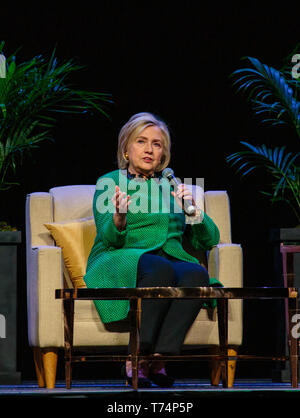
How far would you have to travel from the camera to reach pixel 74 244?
138 inches

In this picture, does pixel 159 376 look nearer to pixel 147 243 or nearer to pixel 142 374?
pixel 142 374

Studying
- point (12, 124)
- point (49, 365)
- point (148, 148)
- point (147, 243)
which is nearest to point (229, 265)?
Answer: point (147, 243)

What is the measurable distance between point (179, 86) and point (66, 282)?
147cm

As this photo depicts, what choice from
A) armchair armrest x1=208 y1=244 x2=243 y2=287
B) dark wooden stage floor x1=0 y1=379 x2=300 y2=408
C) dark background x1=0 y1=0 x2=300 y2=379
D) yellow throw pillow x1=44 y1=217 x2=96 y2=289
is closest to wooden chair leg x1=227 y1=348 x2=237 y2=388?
armchair armrest x1=208 y1=244 x2=243 y2=287

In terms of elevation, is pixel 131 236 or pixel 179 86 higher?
pixel 179 86

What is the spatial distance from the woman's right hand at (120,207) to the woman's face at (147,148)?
1.34ft

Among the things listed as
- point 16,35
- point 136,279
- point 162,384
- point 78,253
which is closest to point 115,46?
point 16,35

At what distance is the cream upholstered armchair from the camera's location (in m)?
3.27

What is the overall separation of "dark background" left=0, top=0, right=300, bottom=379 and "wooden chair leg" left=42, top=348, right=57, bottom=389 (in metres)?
1.11

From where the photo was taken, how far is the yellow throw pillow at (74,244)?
11.4ft
